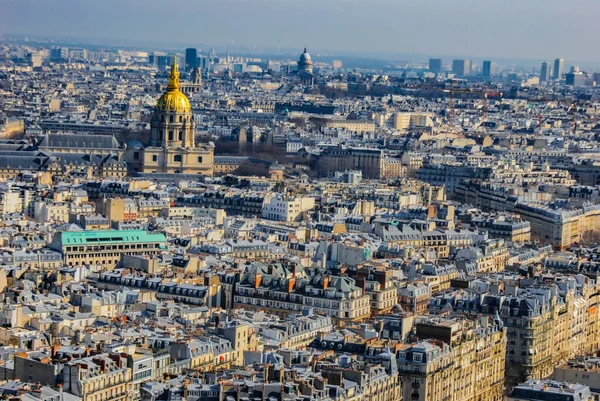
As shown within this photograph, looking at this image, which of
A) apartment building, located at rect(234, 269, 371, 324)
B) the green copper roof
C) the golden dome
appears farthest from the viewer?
the golden dome

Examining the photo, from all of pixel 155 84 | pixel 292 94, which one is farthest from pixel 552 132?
pixel 155 84

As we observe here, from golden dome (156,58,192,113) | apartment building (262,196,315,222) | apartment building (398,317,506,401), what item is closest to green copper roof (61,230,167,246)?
apartment building (262,196,315,222)

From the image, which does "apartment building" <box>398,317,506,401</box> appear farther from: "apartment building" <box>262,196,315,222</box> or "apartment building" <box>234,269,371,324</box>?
"apartment building" <box>262,196,315,222</box>

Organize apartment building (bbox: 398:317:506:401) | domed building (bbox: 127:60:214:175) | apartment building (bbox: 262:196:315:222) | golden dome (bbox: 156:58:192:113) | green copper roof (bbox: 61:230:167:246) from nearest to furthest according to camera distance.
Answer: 1. apartment building (bbox: 398:317:506:401)
2. green copper roof (bbox: 61:230:167:246)
3. apartment building (bbox: 262:196:315:222)
4. domed building (bbox: 127:60:214:175)
5. golden dome (bbox: 156:58:192:113)

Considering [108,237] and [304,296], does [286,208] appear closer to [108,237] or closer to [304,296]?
[108,237]

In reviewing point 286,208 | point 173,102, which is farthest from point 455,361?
point 173,102

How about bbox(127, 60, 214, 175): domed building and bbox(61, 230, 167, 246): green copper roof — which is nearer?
bbox(61, 230, 167, 246): green copper roof

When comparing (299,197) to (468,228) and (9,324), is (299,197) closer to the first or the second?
(468,228)
